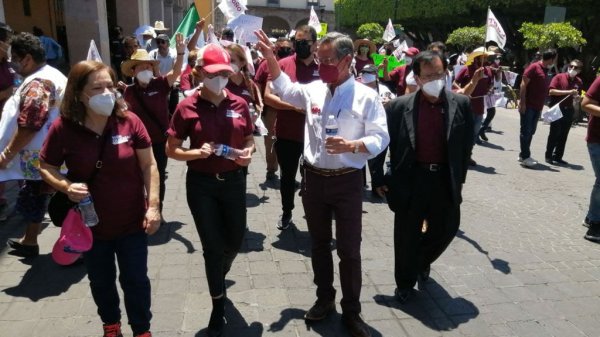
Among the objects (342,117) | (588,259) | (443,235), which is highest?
(342,117)

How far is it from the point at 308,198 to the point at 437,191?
109 centimetres

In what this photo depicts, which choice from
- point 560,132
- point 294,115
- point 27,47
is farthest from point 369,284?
point 560,132

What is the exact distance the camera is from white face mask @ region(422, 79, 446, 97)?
3682 millimetres

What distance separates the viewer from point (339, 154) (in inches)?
129

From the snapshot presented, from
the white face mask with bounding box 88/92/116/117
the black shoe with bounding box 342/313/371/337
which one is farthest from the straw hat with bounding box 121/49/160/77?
the black shoe with bounding box 342/313/371/337

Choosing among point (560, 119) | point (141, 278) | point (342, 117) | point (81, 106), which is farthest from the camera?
point (560, 119)

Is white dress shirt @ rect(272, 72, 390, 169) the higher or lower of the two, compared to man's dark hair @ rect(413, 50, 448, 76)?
lower

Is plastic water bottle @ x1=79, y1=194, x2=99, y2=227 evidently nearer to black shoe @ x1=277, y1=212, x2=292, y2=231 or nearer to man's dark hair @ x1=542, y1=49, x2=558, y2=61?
black shoe @ x1=277, y1=212, x2=292, y2=231

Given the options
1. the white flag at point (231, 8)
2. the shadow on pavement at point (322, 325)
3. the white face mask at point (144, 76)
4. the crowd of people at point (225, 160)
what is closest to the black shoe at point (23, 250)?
the crowd of people at point (225, 160)

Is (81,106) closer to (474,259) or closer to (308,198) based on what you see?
(308,198)

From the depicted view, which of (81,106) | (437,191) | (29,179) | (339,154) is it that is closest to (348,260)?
(339,154)

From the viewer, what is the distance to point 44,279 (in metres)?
4.26

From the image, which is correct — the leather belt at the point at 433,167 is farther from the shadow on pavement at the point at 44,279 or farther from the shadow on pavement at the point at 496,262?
the shadow on pavement at the point at 44,279

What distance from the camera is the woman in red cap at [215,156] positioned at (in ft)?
10.7
